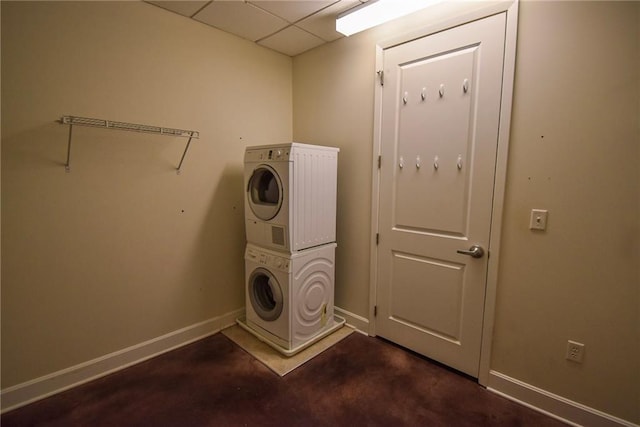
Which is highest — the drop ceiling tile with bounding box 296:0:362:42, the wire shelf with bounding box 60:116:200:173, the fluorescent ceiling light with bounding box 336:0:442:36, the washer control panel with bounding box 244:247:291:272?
the drop ceiling tile with bounding box 296:0:362:42

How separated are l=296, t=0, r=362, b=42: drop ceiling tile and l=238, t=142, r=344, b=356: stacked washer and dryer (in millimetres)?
957

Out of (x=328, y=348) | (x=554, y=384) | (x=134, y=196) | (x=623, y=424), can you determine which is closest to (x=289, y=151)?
(x=134, y=196)

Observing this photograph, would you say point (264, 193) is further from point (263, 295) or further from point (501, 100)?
point (501, 100)

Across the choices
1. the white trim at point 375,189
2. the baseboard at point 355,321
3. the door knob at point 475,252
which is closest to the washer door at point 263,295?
the baseboard at point 355,321

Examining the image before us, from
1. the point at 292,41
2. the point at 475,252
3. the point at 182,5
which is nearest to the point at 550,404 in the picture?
Result: the point at 475,252

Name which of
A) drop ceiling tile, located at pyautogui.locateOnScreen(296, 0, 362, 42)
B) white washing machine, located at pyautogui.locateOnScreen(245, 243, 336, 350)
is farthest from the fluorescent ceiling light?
white washing machine, located at pyautogui.locateOnScreen(245, 243, 336, 350)

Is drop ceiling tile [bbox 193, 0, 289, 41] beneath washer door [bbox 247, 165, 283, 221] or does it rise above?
above

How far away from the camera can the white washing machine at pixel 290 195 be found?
6.94 ft

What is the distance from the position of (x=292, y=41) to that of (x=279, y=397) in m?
2.78

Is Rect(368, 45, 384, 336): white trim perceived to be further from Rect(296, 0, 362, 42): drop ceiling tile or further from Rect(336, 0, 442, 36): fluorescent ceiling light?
Rect(296, 0, 362, 42): drop ceiling tile

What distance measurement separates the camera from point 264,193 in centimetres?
239

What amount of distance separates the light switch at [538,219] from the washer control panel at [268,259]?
1.55 metres

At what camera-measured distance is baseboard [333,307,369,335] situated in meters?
2.58

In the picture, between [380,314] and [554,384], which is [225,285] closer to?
[380,314]
